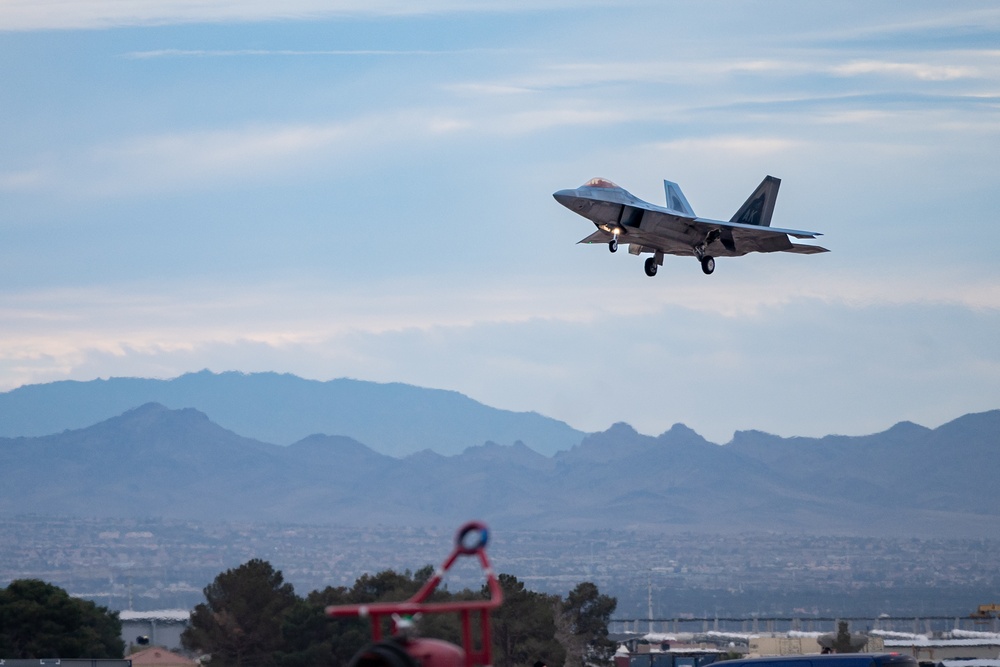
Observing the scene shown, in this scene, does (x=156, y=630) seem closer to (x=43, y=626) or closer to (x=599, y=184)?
(x=43, y=626)

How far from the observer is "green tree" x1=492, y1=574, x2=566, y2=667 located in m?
68.2

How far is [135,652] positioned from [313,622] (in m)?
26.9

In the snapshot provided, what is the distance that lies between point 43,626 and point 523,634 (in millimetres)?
23297

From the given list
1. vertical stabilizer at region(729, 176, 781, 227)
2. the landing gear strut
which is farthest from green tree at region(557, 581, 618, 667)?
the landing gear strut

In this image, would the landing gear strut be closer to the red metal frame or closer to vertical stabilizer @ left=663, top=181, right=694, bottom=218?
vertical stabilizer @ left=663, top=181, right=694, bottom=218

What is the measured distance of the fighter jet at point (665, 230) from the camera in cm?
5003

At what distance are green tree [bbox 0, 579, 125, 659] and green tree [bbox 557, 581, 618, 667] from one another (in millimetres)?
27803

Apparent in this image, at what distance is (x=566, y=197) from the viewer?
49.0 metres

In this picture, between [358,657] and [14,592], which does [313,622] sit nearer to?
[14,592]

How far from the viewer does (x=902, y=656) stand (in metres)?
33.2

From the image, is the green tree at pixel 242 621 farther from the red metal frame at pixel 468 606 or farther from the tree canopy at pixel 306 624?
the red metal frame at pixel 468 606

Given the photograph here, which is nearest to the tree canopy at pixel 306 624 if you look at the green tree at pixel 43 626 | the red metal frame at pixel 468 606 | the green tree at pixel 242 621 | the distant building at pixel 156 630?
the green tree at pixel 242 621

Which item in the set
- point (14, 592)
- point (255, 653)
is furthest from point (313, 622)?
point (14, 592)

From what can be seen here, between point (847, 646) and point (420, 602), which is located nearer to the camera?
point (420, 602)
